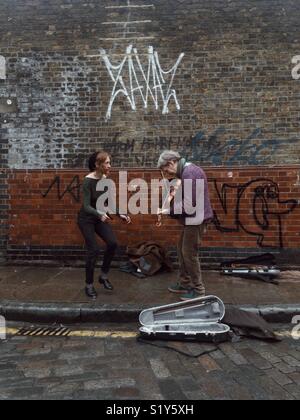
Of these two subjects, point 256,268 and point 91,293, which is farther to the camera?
point 256,268

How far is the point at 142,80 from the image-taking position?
730cm

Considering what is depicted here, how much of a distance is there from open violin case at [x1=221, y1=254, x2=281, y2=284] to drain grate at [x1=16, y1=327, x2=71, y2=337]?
2.77 m

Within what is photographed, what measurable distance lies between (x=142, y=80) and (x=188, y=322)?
13.3ft

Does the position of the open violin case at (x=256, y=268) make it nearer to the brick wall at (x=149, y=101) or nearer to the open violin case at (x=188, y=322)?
the brick wall at (x=149, y=101)

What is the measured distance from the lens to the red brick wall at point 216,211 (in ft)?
23.4

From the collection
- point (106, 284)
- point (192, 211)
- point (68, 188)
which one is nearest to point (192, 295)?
point (192, 211)

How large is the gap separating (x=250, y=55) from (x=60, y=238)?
4.08 meters

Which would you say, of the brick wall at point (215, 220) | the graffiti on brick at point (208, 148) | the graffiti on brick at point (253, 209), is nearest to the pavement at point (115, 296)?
the brick wall at point (215, 220)

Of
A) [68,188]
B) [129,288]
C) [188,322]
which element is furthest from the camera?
[68,188]

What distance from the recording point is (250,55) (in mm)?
7113

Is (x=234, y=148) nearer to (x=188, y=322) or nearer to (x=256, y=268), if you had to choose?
(x=256, y=268)

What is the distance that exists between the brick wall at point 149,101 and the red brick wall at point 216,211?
2 centimetres

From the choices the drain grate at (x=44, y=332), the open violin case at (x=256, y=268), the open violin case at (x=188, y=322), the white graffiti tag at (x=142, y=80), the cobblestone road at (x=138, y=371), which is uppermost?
the white graffiti tag at (x=142, y=80)

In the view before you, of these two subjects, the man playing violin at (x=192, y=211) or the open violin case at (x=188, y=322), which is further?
the man playing violin at (x=192, y=211)
